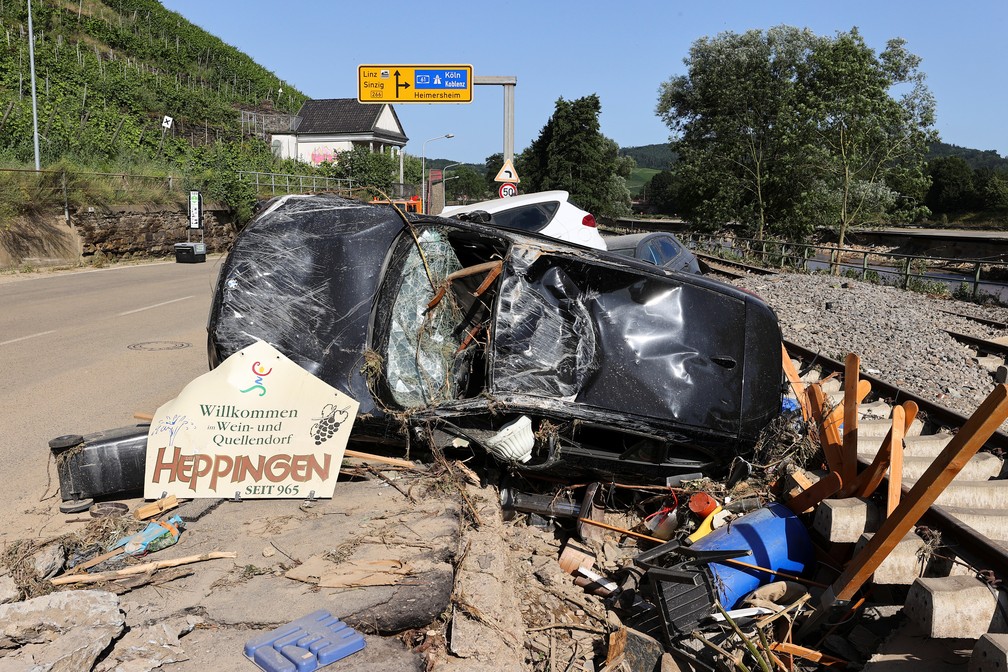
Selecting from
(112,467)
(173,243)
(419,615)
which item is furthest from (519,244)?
(173,243)

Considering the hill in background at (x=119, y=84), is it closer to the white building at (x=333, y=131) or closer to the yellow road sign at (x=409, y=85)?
the white building at (x=333, y=131)

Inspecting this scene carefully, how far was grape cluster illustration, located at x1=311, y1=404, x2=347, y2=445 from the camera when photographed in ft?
15.7

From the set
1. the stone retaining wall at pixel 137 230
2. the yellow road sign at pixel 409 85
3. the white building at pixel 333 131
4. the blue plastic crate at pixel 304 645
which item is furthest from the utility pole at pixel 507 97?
the white building at pixel 333 131

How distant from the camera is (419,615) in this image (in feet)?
11.6

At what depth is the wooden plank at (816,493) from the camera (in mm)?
4824

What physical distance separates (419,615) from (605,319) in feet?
7.59

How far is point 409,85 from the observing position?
23.8 meters

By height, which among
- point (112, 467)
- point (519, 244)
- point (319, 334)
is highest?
point (519, 244)

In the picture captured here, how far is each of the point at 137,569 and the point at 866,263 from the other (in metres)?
23.6

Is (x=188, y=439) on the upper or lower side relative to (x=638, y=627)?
upper

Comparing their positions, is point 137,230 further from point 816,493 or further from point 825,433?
point 816,493

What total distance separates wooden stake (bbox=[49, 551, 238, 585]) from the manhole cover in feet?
22.6

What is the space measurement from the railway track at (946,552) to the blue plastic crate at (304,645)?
2.45 meters

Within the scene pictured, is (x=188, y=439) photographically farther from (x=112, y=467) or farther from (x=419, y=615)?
(x=419, y=615)
